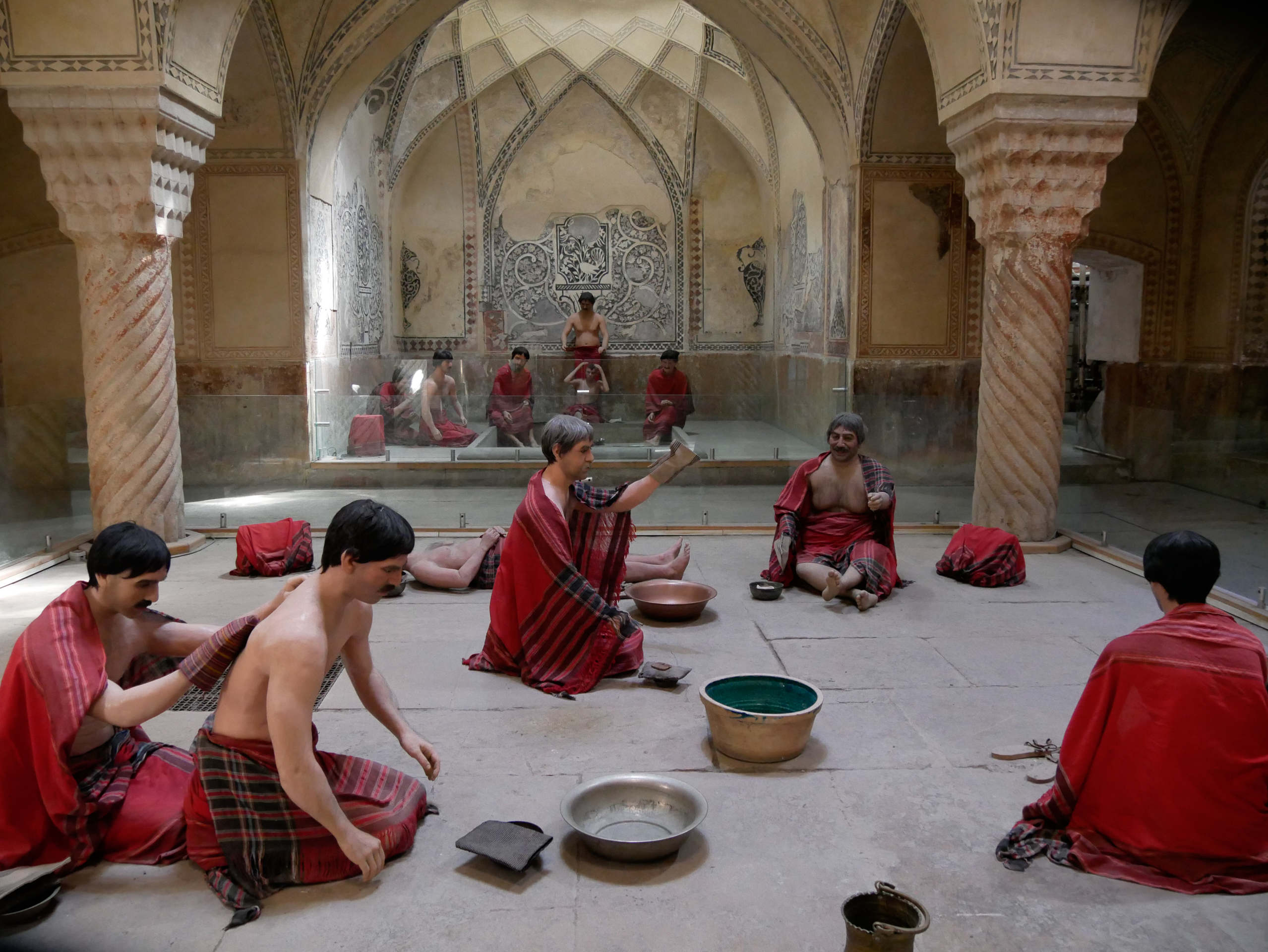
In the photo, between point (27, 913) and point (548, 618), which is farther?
point (548, 618)

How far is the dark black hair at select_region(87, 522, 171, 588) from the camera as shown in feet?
8.76

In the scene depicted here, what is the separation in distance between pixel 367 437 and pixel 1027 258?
5580 millimetres

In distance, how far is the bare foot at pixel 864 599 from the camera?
542 centimetres

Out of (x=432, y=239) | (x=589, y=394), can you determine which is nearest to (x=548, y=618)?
(x=589, y=394)

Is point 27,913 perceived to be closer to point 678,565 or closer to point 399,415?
point 678,565

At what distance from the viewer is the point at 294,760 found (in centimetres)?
251

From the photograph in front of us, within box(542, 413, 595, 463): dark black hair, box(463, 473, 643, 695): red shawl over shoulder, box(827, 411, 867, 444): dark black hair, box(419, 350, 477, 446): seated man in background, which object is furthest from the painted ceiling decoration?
box(463, 473, 643, 695): red shawl over shoulder

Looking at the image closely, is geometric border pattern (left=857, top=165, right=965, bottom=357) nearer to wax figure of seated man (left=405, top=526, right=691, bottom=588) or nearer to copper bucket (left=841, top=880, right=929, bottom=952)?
wax figure of seated man (left=405, top=526, right=691, bottom=588)

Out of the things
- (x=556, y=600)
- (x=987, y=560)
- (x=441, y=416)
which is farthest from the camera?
(x=441, y=416)

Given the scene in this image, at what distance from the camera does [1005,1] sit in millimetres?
6312

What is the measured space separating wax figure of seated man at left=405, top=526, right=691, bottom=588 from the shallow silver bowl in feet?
8.49

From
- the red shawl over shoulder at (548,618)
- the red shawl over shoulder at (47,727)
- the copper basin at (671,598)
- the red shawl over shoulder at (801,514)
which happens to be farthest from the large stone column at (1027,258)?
the red shawl over shoulder at (47,727)

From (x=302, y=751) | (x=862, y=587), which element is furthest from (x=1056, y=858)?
(x=862, y=587)

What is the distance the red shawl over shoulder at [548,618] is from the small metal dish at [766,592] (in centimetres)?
134
